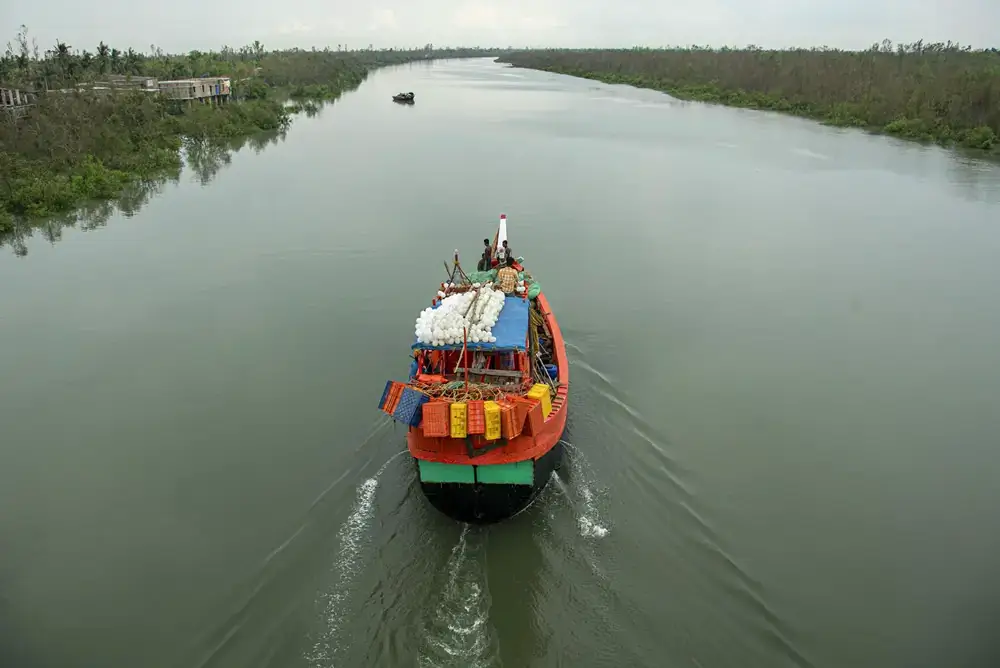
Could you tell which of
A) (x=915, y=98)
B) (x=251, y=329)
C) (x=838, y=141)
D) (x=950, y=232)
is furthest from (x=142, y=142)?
(x=915, y=98)

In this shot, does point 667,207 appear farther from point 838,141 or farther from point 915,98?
A: point 915,98

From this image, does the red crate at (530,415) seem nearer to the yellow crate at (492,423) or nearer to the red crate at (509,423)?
the red crate at (509,423)

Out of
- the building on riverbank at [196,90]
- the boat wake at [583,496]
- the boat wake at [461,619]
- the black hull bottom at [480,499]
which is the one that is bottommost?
the boat wake at [461,619]

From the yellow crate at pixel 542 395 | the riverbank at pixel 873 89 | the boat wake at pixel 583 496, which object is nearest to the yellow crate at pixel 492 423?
the yellow crate at pixel 542 395

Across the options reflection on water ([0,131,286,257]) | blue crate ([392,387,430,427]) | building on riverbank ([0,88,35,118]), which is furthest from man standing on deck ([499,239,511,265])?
building on riverbank ([0,88,35,118])

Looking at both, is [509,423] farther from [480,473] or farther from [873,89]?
[873,89]
